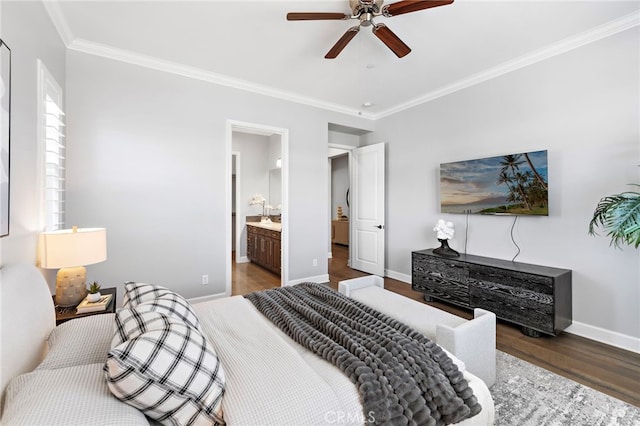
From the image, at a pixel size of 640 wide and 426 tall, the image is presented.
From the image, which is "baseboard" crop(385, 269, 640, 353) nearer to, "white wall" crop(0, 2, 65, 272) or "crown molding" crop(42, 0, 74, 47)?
"white wall" crop(0, 2, 65, 272)

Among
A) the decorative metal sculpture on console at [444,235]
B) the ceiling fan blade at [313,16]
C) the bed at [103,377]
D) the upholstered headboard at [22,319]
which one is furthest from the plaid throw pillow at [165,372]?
the decorative metal sculpture on console at [444,235]

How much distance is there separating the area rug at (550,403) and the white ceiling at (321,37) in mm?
2764

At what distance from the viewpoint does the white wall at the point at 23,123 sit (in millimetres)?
1503

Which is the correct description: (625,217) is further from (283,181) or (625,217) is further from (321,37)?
(283,181)

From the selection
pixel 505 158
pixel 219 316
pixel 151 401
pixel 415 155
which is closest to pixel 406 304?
pixel 219 316

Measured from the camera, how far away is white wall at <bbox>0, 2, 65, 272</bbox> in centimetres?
150

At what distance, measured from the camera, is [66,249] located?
1807 mm

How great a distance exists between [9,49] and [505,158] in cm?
397

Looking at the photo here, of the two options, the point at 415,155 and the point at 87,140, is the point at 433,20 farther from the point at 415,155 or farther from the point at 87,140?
the point at 87,140

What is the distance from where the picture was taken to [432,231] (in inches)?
155

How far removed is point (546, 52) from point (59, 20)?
4.39 metres

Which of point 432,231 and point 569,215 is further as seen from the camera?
point 432,231

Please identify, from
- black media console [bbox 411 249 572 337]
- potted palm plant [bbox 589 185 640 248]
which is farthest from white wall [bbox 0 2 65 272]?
potted palm plant [bbox 589 185 640 248]

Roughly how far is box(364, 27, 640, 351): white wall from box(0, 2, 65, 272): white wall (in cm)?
401
